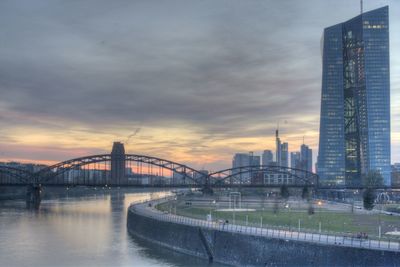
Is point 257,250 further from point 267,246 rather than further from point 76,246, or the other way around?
point 76,246

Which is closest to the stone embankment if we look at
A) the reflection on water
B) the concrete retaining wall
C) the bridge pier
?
the concrete retaining wall

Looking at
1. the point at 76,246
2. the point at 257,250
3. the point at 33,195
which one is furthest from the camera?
the point at 33,195

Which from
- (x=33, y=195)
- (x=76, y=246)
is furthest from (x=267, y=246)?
(x=33, y=195)

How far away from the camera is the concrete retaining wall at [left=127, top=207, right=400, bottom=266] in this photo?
44022mm

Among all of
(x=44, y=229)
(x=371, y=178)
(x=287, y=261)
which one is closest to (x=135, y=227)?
(x=44, y=229)

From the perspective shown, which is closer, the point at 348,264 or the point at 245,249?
the point at 348,264

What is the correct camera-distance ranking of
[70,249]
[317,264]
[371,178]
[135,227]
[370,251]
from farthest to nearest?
[371,178] → [135,227] → [70,249] → [317,264] → [370,251]

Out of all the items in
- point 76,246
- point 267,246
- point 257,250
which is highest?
point 267,246

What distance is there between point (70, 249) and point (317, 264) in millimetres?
32369

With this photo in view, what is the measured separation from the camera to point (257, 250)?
5259cm

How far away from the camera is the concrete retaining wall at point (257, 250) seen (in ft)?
144

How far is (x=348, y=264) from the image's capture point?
146ft

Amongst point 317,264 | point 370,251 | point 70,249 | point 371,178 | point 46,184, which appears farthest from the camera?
point 371,178

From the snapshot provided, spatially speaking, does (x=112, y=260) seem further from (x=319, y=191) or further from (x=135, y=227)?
(x=319, y=191)
